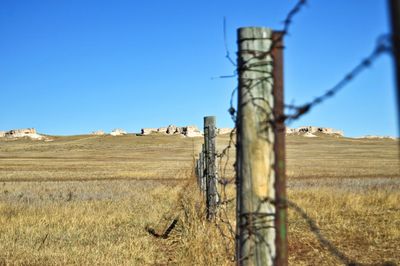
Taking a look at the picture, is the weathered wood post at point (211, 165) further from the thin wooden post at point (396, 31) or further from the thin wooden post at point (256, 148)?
the thin wooden post at point (396, 31)

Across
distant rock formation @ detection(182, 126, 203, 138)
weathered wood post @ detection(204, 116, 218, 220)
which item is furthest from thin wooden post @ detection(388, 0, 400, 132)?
distant rock formation @ detection(182, 126, 203, 138)

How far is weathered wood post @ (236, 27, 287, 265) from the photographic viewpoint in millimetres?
2861

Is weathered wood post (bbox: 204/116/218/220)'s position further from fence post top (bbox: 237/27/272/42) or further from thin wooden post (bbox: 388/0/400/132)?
thin wooden post (bbox: 388/0/400/132)

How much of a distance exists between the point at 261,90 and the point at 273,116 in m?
0.16

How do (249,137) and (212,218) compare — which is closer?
(249,137)

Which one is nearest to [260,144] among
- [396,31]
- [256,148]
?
[256,148]

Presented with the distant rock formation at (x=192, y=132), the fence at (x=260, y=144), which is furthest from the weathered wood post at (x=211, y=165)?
the distant rock formation at (x=192, y=132)

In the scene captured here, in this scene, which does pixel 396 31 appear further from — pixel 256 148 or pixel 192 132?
pixel 192 132

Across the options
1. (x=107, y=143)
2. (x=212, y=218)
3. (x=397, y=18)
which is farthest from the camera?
(x=107, y=143)

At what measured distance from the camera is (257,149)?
2.86m

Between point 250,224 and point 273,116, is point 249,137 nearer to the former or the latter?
point 273,116

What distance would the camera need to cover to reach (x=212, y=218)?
8586 millimetres

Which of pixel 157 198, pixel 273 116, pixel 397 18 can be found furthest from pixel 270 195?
pixel 157 198

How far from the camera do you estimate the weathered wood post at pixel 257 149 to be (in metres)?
2.86
